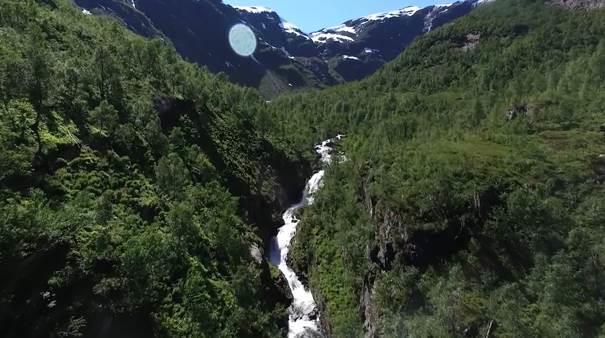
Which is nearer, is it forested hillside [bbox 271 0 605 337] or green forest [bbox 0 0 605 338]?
green forest [bbox 0 0 605 338]

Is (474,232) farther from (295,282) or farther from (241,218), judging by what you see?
(241,218)

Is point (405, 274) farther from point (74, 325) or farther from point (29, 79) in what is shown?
point (29, 79)

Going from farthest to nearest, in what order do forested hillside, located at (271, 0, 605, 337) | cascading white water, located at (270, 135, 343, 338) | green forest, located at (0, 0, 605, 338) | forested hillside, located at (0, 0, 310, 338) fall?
cascading white water, located at (270, 135, 343, 338) < forested hillside, located at (271, 0, 605, 337) < green forest, located at (0, 0, 605, 338) < forested hillside, located at (0, 0, 310, 338)

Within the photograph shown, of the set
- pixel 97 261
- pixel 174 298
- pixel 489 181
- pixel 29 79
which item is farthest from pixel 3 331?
pixel 489 181

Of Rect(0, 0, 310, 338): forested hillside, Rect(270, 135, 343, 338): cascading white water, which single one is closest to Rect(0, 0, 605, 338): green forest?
Rect(0, 0, 310, 338): forested hillside

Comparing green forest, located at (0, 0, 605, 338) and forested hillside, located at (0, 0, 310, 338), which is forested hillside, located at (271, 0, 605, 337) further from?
forested hillside, located at (0, 0, 310, 338)
